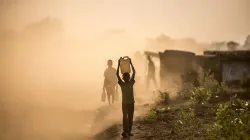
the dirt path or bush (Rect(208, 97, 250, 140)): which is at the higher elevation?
bush (Rect(208, 97, 250, 140))

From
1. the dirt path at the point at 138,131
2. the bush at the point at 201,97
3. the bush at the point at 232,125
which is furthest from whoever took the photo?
the bush at the point at 201,97

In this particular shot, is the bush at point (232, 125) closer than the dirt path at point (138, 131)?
Yes

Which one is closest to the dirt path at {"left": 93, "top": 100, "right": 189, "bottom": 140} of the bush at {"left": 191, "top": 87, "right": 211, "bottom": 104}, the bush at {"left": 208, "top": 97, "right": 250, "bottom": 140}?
the bush at {"left": 208, "top": 97, "right": 250, "bottom": 140}

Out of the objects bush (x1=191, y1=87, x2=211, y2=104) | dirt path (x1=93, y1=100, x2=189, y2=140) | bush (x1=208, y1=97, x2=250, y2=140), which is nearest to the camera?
bush (x1=208, y1=97, x2=250, y2=140)

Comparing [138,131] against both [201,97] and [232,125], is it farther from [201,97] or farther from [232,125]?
[201,97]

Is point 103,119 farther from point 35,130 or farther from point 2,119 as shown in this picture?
point 2,119

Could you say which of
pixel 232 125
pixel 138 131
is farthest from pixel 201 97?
pixel 232 125

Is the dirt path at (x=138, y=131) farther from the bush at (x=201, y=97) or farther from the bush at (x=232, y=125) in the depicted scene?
the bush at (x=201, y=97)

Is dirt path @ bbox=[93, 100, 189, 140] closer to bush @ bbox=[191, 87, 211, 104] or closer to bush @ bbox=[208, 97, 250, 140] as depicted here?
bush @ bbox=[208, 97, 250, 140]

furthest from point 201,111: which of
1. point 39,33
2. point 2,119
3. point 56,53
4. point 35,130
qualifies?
point 39,33

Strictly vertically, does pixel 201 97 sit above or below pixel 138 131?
above

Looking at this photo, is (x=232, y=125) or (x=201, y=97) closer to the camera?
(x=232, y=125)

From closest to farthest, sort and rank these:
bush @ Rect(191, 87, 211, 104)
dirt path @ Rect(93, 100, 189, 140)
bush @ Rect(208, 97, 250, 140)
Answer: bush @ Rect(208, 97, 250, 140) → dirt path @ Rect(93, 100, 189, 140) → bush @ Rect(191, 87, 211, 104)

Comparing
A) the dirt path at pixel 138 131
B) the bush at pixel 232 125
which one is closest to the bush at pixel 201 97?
the dirt path at pixel 138 131
